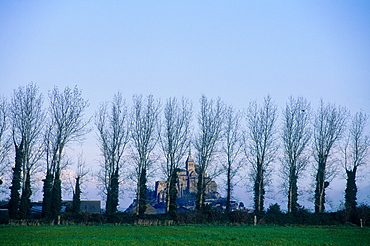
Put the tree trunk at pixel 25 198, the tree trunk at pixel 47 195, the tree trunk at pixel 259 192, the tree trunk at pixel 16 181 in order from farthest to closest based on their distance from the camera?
the tree trunk at pixel 259 192
the tree trunk at pixel 47 195
the tree trunk at pixel 16 181
the tree trunk at pixel 25 198

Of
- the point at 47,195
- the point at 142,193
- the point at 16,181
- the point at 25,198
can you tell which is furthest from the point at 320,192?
the point at 16,181

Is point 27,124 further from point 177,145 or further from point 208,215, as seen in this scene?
point 208,215

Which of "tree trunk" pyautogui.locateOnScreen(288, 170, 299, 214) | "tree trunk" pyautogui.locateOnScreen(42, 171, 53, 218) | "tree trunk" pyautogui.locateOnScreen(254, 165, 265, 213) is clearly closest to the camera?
"tree trunk" pyautogui.locateOnScreen(42, 171, 53, 218)

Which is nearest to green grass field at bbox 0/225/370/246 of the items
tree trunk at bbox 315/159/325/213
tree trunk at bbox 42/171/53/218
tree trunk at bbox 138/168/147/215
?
tree trunk at bbox 42/171/53/218

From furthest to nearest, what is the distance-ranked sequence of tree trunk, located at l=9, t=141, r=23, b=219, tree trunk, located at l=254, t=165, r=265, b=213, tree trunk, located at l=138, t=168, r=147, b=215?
1. tree trunk, located at l=254, t=165, r=265, b=213
2. tree trunk, located at l=138, t=168, r=147, b=215
3. tree trunk, located at l=9, t=141, r=23, b=219

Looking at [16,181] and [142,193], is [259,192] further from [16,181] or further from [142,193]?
[16,181]

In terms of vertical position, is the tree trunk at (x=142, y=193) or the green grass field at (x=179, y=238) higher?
the tree trunk at (x=142, y=193)

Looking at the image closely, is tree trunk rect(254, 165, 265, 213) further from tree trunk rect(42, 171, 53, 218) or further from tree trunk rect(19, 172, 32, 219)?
tree trunk rect(19, 172, 32, 219)

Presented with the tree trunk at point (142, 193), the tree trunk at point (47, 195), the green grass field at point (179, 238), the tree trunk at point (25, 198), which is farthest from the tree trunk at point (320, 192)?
the tree trunk at point (25, 198)

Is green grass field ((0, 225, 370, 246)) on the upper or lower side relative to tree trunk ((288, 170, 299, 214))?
lower

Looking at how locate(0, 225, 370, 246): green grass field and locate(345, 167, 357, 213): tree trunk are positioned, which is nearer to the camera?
locate(0, 225, 370, 246): green grass field

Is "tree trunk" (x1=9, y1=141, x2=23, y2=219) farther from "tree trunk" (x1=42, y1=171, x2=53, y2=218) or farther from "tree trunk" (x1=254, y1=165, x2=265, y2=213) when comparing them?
"tree trunk" (x1=254, y1=165, x2=265, y2=213)

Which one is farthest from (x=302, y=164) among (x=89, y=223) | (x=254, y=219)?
(x=89, y=223)

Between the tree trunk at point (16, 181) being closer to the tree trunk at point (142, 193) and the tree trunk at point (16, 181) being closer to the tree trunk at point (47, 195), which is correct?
the tree trunk at point (47, 195)
